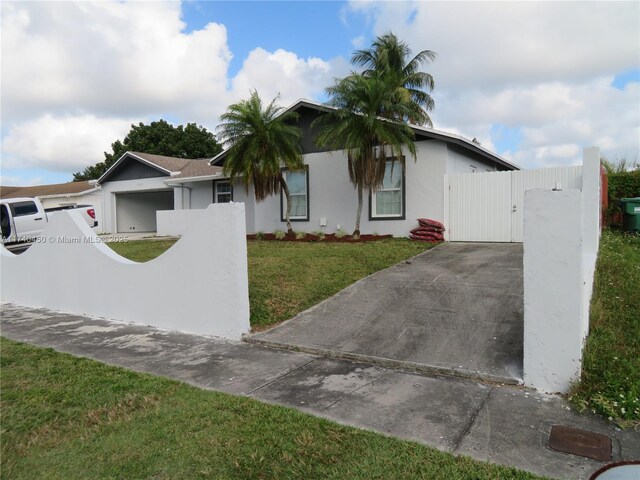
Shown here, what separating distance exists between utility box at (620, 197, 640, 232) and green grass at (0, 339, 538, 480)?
453 inches

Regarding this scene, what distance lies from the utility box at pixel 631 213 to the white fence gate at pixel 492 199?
4.53 ft

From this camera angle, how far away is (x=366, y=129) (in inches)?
489

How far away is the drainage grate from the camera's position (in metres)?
3.12

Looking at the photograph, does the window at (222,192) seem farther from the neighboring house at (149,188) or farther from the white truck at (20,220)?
the white truck at (20,220)

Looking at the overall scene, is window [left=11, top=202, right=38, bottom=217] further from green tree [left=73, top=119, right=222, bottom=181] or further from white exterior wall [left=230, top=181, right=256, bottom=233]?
green tree [left=73, top=119, right=222, bottom=181]

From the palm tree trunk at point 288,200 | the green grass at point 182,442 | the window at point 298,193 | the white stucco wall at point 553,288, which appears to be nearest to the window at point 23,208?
the window at point 298,193

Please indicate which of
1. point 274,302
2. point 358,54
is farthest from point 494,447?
point 358,54

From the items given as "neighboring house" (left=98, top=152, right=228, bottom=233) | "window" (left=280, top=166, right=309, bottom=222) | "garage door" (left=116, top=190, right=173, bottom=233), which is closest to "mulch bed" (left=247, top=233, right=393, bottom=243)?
"window" (left=280, top=166, right=309, bottom=222)

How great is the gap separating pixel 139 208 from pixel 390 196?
59.7 ft

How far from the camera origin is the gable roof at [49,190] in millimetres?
27916

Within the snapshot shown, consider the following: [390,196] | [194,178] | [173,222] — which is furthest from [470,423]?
[173,222]

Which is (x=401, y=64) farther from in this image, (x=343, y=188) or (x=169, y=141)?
(x=169, y=141)

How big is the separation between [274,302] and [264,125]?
27.1ft

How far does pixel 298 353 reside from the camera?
5.60 meters
